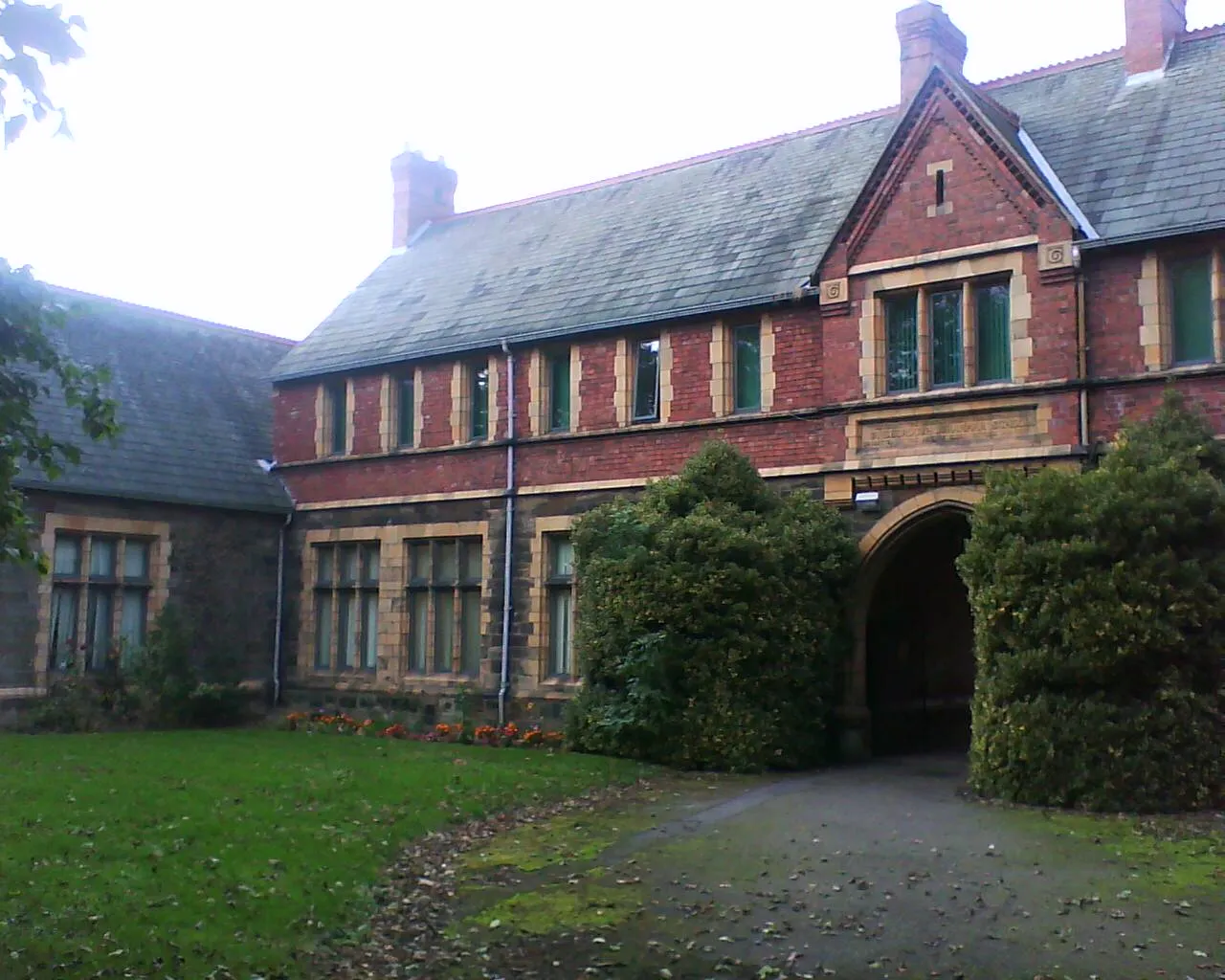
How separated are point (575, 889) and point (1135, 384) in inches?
361

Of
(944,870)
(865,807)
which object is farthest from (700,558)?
(944,870)

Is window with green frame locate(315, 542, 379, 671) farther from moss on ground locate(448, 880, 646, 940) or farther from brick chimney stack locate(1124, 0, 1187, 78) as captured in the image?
brick chimney stack locate(1124, 0, 1187, 78)

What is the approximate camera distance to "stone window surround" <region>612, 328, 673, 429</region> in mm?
19334

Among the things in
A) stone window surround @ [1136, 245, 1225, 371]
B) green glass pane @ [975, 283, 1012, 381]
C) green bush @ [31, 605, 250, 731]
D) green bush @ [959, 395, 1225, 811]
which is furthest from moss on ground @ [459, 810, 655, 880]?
green bush @ [31, 605, 250, 731]

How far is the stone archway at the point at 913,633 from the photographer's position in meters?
16.6

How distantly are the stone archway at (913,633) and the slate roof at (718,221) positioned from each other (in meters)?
3.73

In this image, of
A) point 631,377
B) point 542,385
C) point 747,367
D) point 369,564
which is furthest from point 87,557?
point 747,367

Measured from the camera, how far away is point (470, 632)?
70.4 ft

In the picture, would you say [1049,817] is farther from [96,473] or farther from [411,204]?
[411,204]

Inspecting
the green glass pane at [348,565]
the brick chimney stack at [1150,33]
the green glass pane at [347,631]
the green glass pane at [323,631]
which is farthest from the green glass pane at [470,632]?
the brick chimney stack at [1150,33]

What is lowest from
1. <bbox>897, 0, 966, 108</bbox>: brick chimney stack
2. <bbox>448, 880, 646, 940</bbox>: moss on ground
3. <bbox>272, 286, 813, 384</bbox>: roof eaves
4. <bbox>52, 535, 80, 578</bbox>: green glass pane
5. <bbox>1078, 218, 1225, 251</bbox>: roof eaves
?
<bbox>448, 880, 646, 940</bbox>: moss on ground

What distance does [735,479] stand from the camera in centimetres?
1667

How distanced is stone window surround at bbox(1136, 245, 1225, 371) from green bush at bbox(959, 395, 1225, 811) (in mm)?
1957

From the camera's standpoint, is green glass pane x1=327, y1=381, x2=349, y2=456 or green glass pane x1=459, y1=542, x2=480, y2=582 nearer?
green glass pane x1=459, y1=542, x2=480, y2=582
